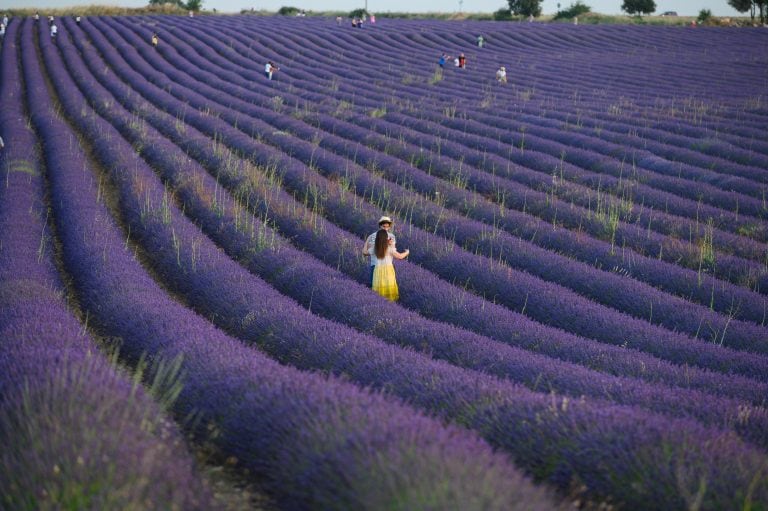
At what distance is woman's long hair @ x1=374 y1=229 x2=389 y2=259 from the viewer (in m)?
7.46

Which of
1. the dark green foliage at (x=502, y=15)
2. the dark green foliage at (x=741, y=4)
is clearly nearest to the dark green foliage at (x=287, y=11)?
the dark green foliage at (x=502, y=15)

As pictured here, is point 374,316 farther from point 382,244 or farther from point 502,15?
point 502,15

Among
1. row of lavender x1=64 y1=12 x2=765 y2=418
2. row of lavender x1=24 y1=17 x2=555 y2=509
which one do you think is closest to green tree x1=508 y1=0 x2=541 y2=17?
row of lavender x1=64 y1=12 x2=765 y2=418

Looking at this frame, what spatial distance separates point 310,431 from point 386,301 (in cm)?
373

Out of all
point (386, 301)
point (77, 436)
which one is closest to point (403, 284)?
point (386, 301)

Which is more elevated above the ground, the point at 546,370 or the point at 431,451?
the point at 431,451

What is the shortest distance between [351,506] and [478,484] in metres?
0.46

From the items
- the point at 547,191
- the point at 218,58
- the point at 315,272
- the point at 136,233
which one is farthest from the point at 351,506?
the point at 218,58

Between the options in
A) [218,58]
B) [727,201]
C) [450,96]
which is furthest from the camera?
[218,58]

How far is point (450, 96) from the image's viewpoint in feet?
67.6

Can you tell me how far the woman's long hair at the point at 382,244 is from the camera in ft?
24.5

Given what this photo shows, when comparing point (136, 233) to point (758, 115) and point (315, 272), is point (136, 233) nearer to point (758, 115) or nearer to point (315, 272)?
point (315, 272)

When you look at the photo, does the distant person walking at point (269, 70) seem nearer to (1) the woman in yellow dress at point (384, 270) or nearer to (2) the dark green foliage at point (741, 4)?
(1) the woman in yellow dress at point (384, 270)

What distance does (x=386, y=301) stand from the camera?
6891 millimetres
